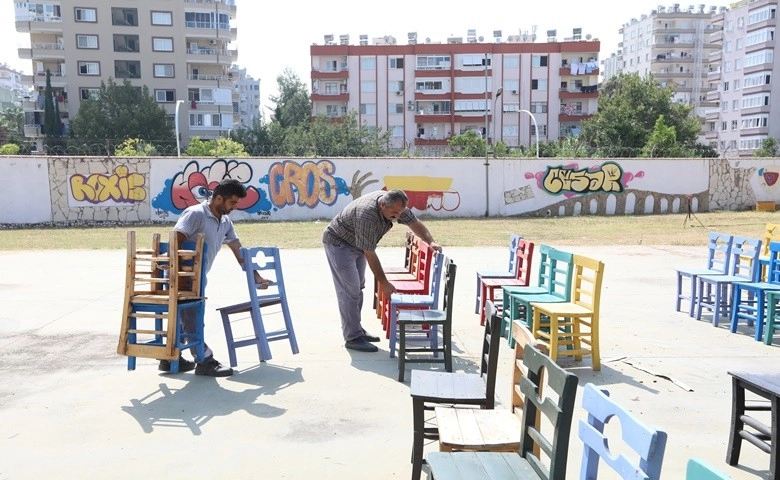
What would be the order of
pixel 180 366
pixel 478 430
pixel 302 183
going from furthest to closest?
1. pixel 302 183
2. pixel 180 366
3. pixel 478 430

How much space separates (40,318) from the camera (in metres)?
8.14

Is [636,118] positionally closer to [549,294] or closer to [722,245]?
[722,245]

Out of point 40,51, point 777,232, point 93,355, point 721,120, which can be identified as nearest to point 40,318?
point 93,355

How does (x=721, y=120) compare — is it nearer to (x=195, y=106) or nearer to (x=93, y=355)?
(x=195, y=106)

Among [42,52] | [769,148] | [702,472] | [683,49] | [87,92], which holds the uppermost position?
[683,49]

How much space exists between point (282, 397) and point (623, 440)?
10.9ft

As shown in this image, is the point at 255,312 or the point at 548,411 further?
the point at 255,312

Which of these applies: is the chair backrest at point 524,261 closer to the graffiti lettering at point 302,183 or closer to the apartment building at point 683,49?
the graffiti lettering at point 302,183

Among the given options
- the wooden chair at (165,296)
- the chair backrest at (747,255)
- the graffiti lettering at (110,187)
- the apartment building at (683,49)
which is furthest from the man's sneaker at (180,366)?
the apartment building at (683,49)

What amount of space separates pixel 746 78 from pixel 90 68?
235ft

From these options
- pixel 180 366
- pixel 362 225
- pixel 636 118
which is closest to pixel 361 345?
pixel 362 225

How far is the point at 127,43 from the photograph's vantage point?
195ft

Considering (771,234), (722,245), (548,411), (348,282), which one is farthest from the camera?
(771,234)

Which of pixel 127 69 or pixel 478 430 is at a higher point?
pixel 127 69
